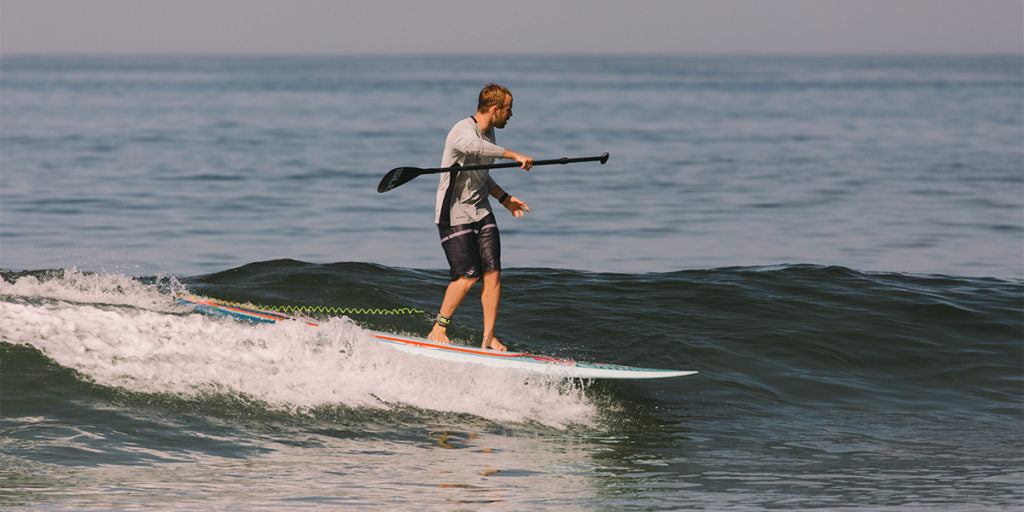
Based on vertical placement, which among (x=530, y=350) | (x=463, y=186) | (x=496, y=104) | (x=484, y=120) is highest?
(x=496, y=104)

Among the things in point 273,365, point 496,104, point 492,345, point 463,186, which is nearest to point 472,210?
point 463,186

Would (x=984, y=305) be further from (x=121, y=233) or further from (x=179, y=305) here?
(x=121, y=233)

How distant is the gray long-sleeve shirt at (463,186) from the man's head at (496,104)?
0.39 ft

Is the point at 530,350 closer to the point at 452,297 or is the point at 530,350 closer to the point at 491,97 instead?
the point at 452,297

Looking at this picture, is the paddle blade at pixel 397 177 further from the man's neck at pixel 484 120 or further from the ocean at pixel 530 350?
the ocean at pixel 530 350

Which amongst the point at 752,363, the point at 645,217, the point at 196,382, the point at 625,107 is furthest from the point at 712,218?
the point at 625,107

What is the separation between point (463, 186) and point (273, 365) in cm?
205

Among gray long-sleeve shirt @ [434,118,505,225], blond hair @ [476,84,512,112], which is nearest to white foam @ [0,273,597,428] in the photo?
gray long-sleeve shirt @ [434,118,505,225]

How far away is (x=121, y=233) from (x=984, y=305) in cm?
1301

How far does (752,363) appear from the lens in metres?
9.55

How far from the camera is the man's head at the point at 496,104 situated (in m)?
7.62

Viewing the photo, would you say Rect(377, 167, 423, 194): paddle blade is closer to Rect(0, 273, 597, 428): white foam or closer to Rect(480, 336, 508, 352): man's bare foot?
Rect(0, 273, 597, 428): white foam

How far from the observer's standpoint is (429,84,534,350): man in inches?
301

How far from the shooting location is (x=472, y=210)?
789 centimetres
